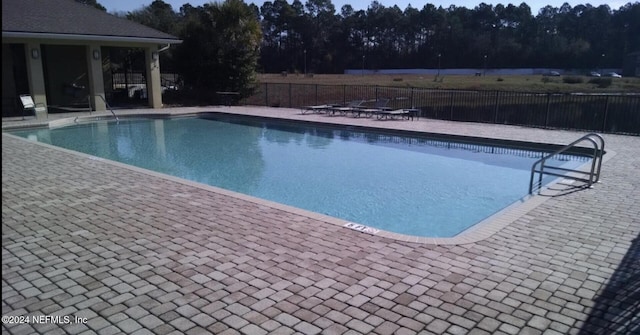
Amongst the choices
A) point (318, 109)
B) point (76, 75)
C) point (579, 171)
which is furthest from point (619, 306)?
point (76, 75)

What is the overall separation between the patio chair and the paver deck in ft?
33.9

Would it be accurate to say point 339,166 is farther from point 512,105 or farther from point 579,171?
point 512,105

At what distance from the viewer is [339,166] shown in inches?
402

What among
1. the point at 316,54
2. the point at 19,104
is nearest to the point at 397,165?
the point at 19,104

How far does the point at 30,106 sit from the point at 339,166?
11.0 meters

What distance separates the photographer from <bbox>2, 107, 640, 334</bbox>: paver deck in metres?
3.17

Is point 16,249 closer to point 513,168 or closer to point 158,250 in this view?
point 158,250

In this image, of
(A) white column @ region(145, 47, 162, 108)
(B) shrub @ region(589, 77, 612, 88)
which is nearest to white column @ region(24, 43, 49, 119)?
(A) white column @ region(145, 47, 162, 108)

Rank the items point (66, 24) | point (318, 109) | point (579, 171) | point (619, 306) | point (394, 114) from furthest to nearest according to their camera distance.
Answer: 1. point (318, 109)
2. point (66, 24)
3. point (394, 114)
4. point (579, 171)
5. point (619, 306)

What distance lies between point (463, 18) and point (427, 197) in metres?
101

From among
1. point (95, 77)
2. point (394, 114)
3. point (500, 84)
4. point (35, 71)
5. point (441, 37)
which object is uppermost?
point (441, 37)

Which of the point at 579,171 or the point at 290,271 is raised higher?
the point at 579,171

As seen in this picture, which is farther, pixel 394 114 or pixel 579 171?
pixel 394 114

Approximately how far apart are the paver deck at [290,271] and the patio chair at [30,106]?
406 inches
